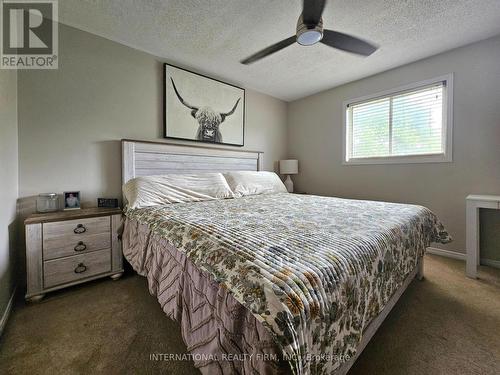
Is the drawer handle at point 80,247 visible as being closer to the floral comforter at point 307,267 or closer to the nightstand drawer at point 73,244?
the nightstand drawer at point 73,244

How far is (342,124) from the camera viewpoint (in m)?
3.26

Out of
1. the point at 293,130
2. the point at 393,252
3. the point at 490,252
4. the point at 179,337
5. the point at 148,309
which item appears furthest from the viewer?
the point at 293,130

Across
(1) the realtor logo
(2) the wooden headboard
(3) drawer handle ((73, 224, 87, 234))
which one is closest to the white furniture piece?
(2) the wooden headboard

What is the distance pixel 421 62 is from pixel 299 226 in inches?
114

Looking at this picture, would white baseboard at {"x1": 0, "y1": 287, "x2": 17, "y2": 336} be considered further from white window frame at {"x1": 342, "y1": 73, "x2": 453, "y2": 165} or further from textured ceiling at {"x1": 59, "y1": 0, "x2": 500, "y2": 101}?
white window frame at {"x1": 342, "y1": 73, "x2": 453, "y2": 165}

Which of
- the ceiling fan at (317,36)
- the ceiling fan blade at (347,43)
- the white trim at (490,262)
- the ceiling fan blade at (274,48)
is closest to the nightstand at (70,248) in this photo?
the ceiling fan blade at (274,48)

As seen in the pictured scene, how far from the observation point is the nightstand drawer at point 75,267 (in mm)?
1601

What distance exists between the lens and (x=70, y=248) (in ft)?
5.51

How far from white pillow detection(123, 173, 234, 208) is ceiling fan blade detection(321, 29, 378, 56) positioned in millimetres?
1705

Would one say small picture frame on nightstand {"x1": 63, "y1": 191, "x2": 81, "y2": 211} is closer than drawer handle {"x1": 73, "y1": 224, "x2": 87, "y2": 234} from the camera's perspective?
No

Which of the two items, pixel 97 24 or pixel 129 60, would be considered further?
pixel 129 60

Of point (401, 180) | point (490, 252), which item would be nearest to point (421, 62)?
point (401, 180)

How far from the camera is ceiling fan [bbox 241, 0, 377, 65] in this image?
1391 millimetres

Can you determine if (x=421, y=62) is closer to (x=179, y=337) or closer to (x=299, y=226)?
(x=299, y=226)
